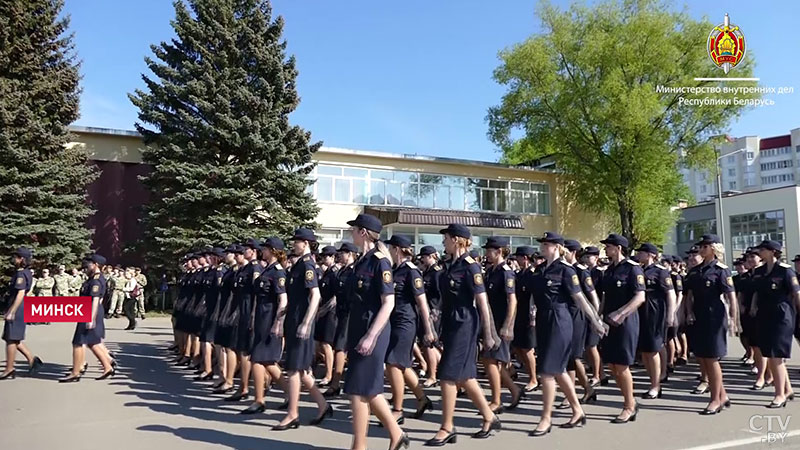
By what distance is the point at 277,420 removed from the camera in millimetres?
7012

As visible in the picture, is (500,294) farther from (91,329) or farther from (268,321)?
(91,329)

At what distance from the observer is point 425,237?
111 ft

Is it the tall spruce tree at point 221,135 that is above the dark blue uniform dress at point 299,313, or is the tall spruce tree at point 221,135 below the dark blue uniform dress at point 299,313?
above

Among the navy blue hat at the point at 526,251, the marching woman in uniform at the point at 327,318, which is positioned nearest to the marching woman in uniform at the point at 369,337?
the marching woman in uniform at the point at 327,318

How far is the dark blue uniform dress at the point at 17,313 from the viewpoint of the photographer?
31.7 ft

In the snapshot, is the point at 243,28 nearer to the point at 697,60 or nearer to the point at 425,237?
the point at 425,237

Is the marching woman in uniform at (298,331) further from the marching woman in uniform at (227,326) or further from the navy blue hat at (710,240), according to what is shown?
the navy blue hat at (710,240)

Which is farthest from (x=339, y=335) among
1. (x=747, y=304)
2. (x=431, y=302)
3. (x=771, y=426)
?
(x=747, y=304)

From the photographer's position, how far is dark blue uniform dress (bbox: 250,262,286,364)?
698 centimetres

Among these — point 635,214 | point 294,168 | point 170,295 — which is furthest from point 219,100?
point 635,214

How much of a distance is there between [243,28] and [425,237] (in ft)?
46.5

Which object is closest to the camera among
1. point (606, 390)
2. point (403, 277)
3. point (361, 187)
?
point (403, 277)

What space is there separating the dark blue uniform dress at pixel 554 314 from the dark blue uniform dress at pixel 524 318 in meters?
1.63

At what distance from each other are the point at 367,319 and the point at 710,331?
4.42 m
